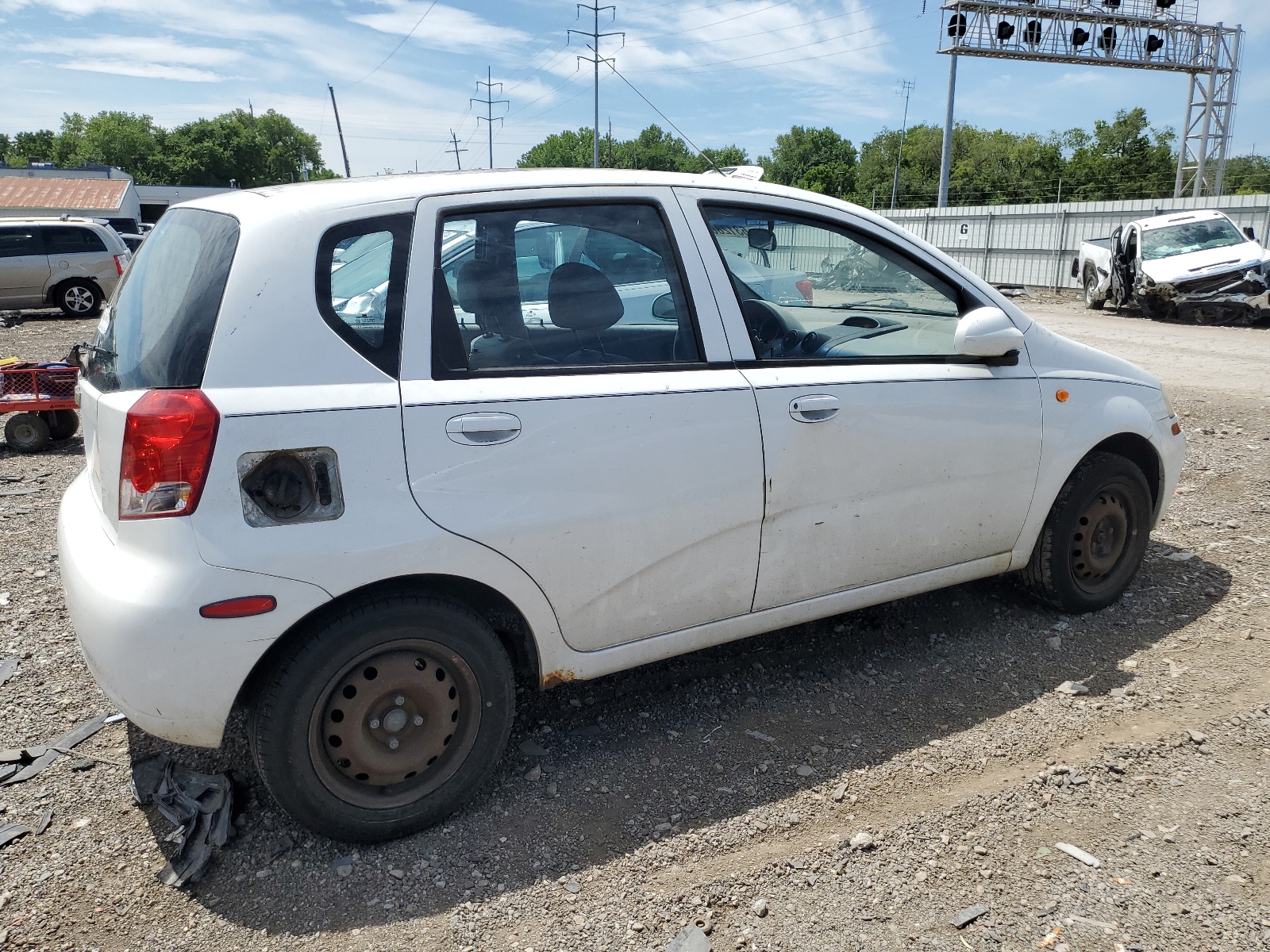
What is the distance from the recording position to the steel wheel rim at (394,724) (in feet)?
8.71

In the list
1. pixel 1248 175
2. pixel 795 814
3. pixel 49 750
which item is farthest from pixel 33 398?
pixel 1248 175

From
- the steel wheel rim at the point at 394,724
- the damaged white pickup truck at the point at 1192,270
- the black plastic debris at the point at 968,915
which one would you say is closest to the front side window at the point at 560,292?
the steel wheel rim at the point at 394,724

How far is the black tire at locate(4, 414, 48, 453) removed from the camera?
321 inches

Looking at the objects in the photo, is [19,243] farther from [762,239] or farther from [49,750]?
[762,239]

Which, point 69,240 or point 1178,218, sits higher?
point 1178,218

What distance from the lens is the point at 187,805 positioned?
294 cm

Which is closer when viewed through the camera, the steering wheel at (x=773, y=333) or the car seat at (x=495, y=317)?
the car seat at (x=495, y=317)

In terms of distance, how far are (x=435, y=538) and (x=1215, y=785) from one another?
257 cm

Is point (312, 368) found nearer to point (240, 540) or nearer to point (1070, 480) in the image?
point (240, 540)

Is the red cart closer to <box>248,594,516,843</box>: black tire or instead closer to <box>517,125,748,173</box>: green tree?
<box>248,594,516,843</box>: black tire

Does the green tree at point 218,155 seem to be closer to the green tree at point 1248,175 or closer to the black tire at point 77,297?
the green tree at point 1248,175

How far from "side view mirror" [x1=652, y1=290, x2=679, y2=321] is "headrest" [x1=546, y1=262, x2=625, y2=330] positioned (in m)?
0.12

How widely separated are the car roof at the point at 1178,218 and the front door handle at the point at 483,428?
19779mm

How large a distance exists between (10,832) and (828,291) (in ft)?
10.7
